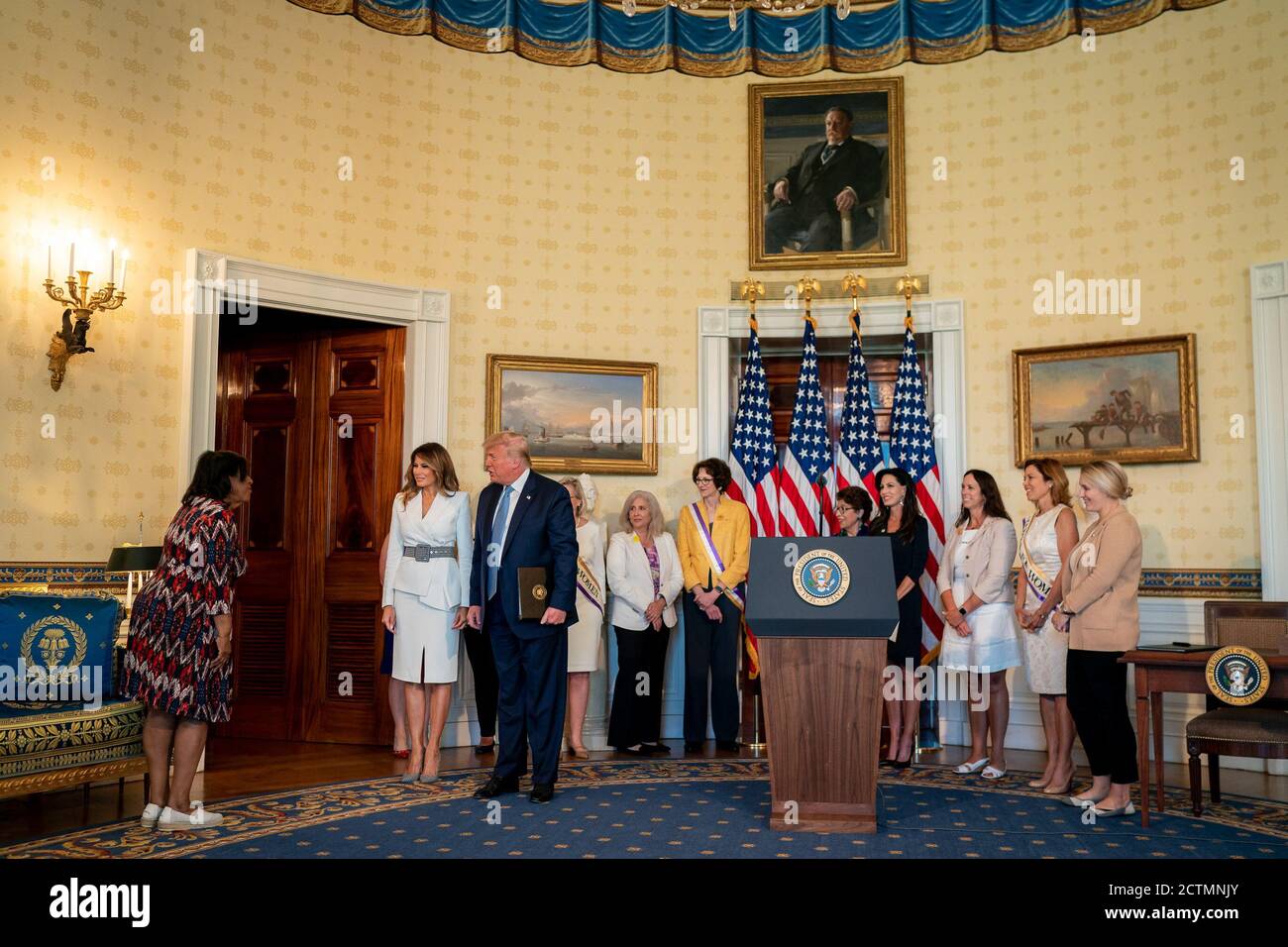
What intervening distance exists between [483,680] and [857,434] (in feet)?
10.4

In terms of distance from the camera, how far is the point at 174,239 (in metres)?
6.93

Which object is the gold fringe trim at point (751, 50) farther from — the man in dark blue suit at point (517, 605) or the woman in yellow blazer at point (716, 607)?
the man in dark blue suit at point (517, 605)

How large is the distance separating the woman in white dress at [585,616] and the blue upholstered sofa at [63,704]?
2.73m

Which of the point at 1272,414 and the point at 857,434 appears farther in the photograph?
the point at 857,434

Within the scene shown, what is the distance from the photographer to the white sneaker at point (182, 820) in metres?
5.02

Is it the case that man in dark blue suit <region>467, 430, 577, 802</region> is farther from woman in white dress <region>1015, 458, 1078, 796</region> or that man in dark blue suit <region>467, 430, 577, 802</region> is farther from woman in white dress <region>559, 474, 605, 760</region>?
woman in white dress <region>1015, 458, 1078, 796</region>

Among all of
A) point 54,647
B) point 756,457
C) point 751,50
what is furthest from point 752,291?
point 54,647

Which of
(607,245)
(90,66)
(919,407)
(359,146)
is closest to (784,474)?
(919,407)

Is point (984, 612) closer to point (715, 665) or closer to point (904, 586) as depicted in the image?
point (904, 586)

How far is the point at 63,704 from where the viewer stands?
537cm

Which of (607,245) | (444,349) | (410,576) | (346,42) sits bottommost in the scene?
(410,576)
